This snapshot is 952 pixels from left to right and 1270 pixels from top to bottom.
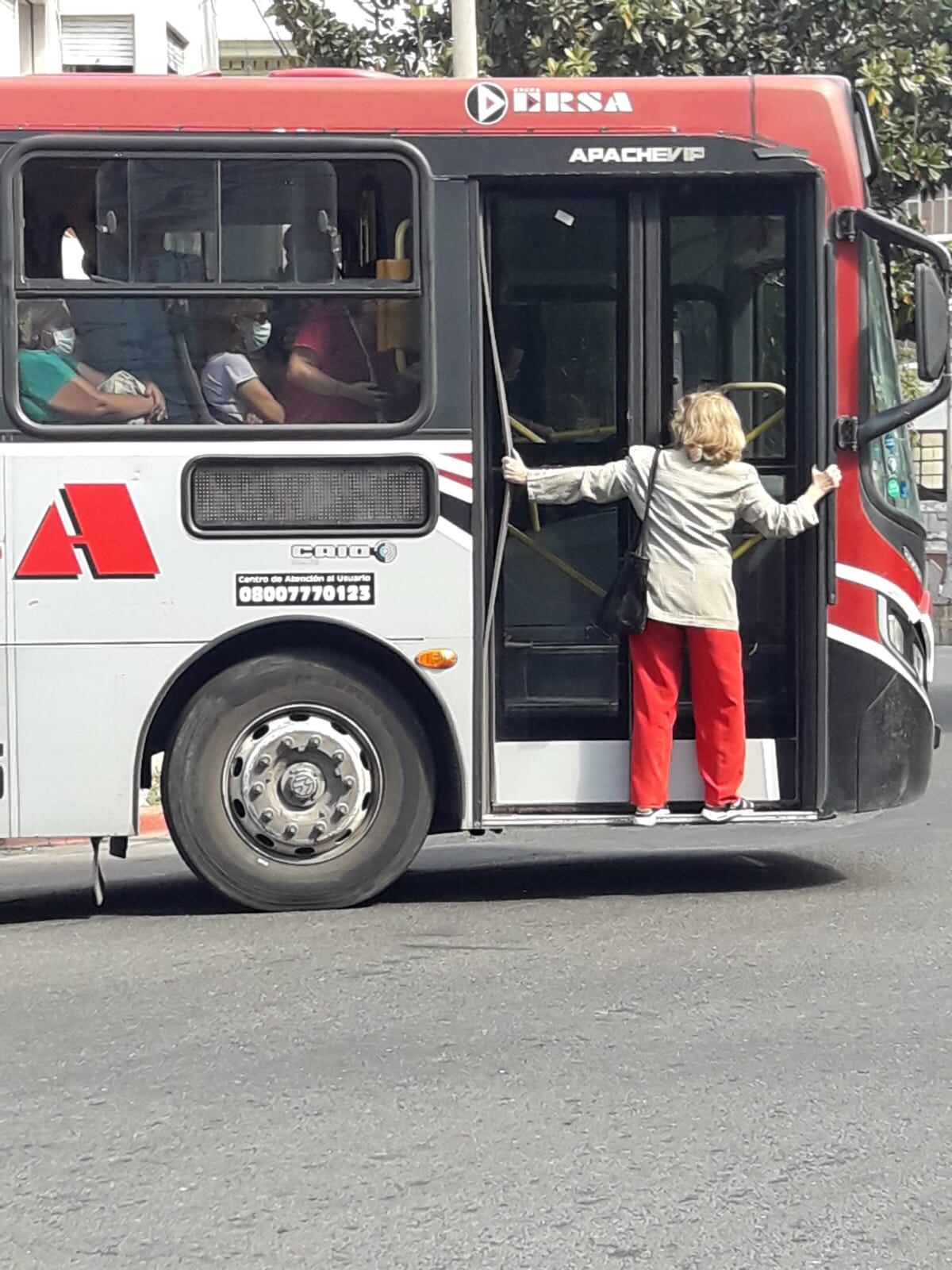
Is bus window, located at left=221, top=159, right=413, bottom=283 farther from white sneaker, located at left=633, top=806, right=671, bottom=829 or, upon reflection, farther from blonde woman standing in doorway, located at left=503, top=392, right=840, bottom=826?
white sneaker, located at left=633, top=806, right=671, bottom=829

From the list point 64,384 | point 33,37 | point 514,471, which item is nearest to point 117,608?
point 64,384

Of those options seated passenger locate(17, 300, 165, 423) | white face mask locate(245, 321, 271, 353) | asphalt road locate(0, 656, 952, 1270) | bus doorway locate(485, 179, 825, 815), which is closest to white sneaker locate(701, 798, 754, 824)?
bus doorway locate(485, 179, 825, 815)

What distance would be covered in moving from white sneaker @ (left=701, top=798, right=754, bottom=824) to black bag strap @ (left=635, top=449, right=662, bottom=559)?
0.96 m

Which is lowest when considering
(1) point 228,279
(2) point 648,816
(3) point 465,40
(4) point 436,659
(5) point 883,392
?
(2) point 648,816

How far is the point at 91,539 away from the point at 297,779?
1113 millimetres

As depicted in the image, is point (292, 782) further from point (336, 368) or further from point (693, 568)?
point (693, 568)

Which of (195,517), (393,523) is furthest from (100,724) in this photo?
(393,523)

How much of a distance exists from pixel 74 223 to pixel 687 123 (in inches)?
86.6

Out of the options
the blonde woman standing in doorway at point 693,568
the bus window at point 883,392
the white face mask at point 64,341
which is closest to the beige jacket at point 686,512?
the blonde woman standing in doorway at point 693,568

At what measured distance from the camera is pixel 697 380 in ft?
24.0

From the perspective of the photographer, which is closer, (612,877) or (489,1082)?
(489,1082)

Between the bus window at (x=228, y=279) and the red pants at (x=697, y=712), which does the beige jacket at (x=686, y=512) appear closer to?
the red pants at (x=697, y=712)

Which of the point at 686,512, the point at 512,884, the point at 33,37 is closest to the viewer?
the point at 686,512

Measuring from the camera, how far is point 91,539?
22.8 ft
